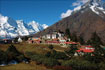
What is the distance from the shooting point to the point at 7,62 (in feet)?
156

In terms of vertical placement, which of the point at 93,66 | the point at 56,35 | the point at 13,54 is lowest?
the point at 93,66

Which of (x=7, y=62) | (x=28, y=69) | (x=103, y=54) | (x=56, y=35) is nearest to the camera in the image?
(x=28, y=69)

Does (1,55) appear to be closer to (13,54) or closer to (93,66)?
(13,54)

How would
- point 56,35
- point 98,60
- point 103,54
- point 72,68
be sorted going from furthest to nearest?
point 56,35 < point 103,54 < point 98,60 < point 72,68

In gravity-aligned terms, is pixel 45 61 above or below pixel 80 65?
above

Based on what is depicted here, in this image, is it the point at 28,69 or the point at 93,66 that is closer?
the point at 28,69

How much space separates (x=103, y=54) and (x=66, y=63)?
24981 mm


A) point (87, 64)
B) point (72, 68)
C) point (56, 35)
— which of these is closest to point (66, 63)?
point (72, 68)

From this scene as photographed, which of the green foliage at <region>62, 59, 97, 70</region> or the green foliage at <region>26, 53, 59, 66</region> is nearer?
the green foliage at <region>62, 59, 97, 70</region>

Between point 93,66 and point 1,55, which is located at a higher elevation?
point 1,55

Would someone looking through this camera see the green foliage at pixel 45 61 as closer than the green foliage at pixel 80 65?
No

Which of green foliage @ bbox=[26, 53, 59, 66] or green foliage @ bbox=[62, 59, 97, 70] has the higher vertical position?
green foliage @ bbox=[26, 53, 59, 66]

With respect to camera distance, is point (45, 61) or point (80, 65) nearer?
point (80, 65)

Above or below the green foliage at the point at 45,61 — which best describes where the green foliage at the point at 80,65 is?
below
